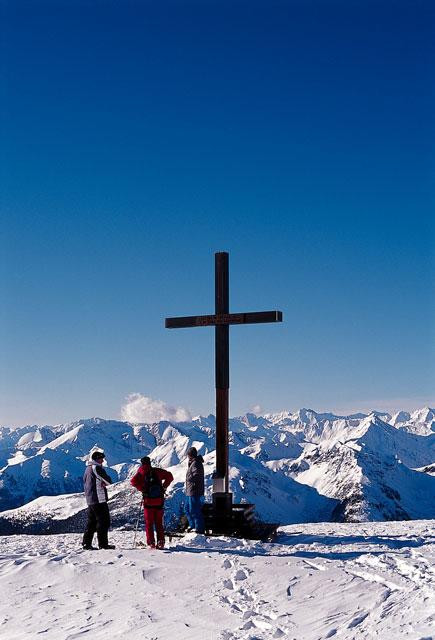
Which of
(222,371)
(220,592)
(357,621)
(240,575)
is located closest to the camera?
(357,621)

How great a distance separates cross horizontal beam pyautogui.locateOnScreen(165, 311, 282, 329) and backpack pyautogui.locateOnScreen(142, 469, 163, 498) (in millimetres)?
4268

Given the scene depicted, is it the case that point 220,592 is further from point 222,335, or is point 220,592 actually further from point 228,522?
point 222,335

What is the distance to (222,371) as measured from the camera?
16734 mm

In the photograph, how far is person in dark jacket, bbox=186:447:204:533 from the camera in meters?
15.9

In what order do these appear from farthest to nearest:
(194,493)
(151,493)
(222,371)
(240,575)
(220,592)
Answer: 1. (222,371)
2. (194,493)
3. (151,493)
4. (240,575)
5. (220,592)

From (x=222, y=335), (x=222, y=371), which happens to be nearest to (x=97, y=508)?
(x=222, y=371)

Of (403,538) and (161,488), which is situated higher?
(161,488)

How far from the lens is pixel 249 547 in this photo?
14.4m

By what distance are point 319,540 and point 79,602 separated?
25.3 ft

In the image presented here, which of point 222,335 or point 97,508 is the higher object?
point 222,335

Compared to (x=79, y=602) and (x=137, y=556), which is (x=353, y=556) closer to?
(x=137, y=556)

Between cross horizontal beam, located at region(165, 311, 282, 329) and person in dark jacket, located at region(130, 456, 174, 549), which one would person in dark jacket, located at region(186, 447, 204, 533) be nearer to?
person in dark jacket, located at region(130, 456, 174, 549)

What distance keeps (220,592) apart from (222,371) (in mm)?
6928

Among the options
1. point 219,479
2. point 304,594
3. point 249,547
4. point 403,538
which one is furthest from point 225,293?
point 304,594
